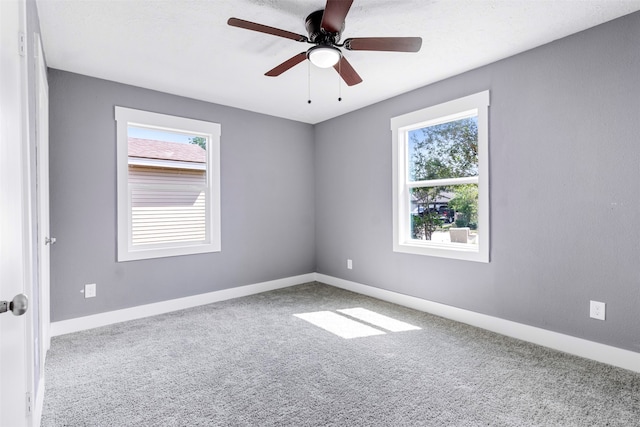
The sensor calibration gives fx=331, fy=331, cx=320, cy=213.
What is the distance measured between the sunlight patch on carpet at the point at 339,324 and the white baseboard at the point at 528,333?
786 millimetres

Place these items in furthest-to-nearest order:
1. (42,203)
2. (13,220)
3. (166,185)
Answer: (166,185) < (42,203) < (13,220)

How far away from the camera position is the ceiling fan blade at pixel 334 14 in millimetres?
1737

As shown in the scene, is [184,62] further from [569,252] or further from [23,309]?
[569,252]

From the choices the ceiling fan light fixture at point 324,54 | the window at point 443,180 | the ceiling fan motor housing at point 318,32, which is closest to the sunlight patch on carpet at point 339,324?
the window at point 443,180

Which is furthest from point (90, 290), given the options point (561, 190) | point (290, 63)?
point (561, 190)

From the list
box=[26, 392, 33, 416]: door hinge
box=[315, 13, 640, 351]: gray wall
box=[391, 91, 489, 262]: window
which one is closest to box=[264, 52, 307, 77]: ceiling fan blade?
box=[315, 13, 640, 351]: gray wall

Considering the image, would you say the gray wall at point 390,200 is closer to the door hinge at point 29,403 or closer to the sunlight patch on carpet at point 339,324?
the sunlight patch on carpet at point 339,324

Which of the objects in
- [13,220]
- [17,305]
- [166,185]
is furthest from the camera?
[166,185]

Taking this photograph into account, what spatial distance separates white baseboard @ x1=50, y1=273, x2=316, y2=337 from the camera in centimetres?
→ 303

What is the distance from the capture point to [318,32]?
2158mm

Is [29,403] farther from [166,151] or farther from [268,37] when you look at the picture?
[166,151]

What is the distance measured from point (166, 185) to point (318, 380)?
266cm

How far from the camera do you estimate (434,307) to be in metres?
3.45

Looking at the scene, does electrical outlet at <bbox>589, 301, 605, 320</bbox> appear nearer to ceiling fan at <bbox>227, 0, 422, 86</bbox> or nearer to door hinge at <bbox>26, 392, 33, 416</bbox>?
ceiling fan at <bbox>227, 0, 422, 86</bbox>
